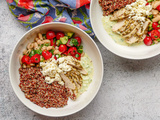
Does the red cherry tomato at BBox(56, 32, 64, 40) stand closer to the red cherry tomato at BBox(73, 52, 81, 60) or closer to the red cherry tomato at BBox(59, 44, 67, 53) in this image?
the red cherry tomato at BBox(59, 44, 67, 53)

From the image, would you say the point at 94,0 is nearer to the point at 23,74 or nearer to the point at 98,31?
the point at 98,31

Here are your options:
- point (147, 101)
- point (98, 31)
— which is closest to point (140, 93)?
point (147, 101)

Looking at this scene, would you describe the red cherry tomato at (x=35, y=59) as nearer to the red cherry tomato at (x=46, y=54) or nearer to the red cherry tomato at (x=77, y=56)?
the red cherry tomato at (x=46, y=54)

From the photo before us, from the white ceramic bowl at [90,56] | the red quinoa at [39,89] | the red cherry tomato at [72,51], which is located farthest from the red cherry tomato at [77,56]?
the red quinoa at [39,89]

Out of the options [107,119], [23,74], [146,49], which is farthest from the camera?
[107,119]

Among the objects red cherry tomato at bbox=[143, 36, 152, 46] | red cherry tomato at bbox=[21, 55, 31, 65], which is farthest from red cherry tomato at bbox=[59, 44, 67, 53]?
red cherry tomato at bbox=[143, 36, 152, 46]

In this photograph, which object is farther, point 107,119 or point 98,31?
point 107,119
